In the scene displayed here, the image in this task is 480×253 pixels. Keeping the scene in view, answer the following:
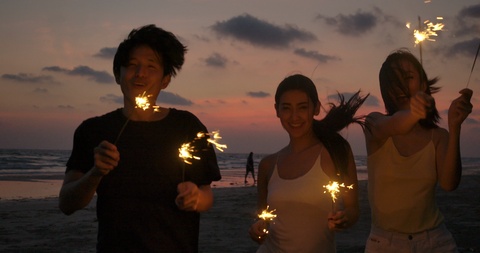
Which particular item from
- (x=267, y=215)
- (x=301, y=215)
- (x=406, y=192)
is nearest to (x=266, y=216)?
(x=267, y=215)

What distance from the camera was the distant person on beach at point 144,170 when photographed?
3533 mm

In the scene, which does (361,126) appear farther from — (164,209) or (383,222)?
(164,209)

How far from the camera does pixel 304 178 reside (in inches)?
182

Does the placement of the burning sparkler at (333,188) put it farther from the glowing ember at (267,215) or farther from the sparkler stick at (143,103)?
the sparkler stick at (143,103)

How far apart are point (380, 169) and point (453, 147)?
22.6 inches

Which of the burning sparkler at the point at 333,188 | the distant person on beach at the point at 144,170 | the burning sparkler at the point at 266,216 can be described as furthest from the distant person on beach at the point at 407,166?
the distant person on beach at the point at 144,170

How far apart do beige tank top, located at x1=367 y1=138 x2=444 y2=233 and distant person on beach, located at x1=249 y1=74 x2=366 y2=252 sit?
0.98 feet

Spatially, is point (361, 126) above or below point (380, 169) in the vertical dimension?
above

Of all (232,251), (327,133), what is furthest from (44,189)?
(327,133)

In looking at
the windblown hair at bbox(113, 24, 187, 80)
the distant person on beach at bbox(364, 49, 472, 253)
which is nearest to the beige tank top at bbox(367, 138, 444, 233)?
the distant person on beach at bbox(364, 49, 472, 253)

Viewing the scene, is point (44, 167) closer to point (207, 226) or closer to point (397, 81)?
point (207, 226)

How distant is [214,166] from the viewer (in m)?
3.81

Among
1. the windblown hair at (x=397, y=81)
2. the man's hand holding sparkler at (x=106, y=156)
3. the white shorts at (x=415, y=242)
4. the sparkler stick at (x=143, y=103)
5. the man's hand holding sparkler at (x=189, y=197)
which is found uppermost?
the windblown hair at (x=397, y=81)

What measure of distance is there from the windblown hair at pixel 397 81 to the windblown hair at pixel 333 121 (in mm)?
442
